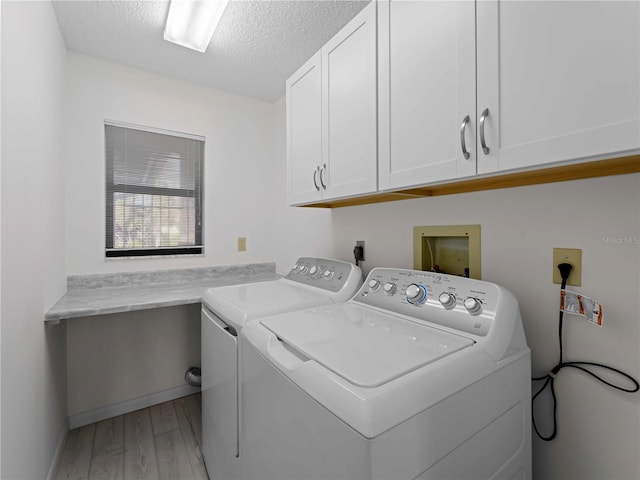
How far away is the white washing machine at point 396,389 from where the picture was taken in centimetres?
61

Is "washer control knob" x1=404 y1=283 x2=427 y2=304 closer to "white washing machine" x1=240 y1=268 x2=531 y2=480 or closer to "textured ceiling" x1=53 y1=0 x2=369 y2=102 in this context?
"white washing machine" x1=240 y1=268 x2=531 y2=480

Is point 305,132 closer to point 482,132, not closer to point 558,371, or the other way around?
point 482,132

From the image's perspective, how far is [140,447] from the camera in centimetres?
180

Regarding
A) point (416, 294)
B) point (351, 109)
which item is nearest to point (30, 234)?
point (351, 109)

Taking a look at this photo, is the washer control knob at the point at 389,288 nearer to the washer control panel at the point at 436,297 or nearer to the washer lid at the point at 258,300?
the washer control panel at the point at 436,297

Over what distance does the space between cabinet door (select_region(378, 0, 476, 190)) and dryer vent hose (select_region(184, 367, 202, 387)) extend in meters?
2.03

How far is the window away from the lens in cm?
Result: 212

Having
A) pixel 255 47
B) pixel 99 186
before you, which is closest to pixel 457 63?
pixel 255 47

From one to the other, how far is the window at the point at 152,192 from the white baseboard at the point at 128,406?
1.06 meters

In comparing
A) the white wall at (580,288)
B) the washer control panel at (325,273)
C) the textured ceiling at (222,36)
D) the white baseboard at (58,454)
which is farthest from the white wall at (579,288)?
the white baseboard at (58,454)

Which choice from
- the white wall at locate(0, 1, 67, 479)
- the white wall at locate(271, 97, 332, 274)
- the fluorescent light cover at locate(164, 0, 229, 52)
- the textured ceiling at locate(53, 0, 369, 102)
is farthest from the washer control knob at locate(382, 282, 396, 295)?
the fluorescent light cover at locate(164, 0, 229, 52)

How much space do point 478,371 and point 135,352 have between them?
2.32m

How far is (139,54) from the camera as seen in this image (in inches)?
77.4

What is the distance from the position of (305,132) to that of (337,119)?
0.29 m
